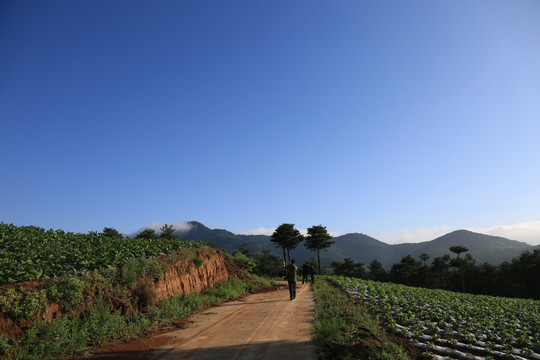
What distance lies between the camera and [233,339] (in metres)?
8.31

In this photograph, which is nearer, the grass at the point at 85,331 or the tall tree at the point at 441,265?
the grass at the point at 85,331

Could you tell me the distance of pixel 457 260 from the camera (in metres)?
67.7

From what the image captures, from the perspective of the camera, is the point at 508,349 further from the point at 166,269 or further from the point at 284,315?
the point at 166,269

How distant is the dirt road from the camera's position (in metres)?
7.02

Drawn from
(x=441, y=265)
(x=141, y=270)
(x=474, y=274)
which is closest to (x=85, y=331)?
(x=141, y=270)

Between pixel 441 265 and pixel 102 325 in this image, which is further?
pixel 441 265

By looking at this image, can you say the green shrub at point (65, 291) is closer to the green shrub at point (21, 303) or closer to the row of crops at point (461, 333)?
the green shrub at point (21, 303)

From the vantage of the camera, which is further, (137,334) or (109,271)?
(109,271)

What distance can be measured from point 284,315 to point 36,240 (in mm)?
11605

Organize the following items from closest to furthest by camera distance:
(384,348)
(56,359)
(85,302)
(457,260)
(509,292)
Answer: (56,359) → (384,348) → (85,302) → (509,292) → (457,260)

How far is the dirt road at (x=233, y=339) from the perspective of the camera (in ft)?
23.0

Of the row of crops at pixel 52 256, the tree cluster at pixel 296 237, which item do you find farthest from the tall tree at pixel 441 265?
the row of crops at pixel 52 256

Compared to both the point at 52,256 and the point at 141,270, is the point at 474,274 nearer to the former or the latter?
the point at 141,270

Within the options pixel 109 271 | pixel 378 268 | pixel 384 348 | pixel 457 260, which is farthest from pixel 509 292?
pixel 109 271
